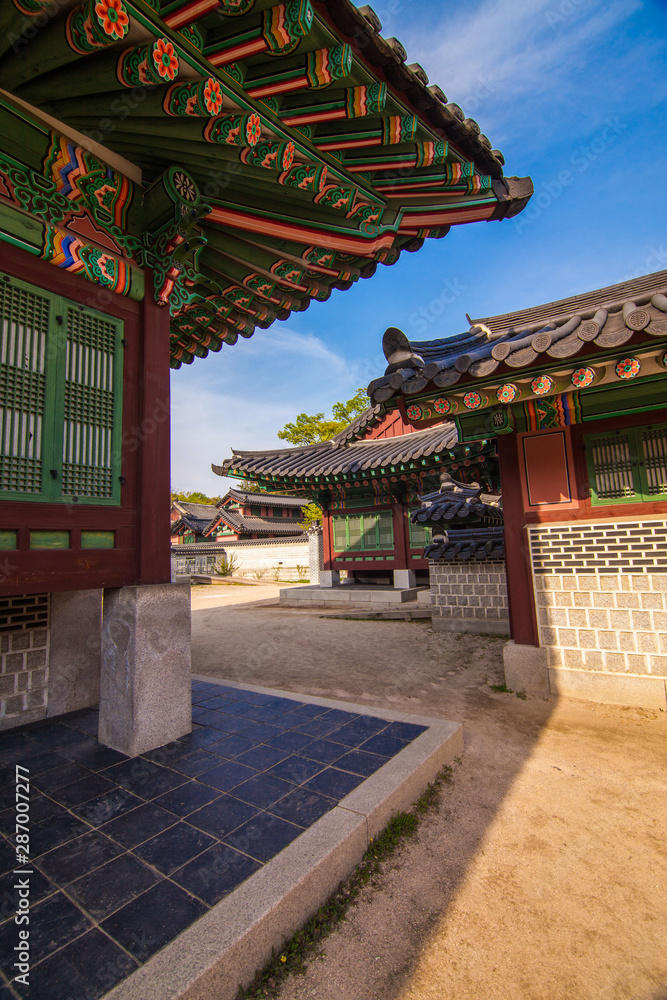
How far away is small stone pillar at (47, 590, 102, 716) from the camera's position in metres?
4.42

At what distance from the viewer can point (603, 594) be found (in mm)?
4996

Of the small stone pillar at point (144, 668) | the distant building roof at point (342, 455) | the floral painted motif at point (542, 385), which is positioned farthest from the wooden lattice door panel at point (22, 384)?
the distant building roof at point (342, 455)

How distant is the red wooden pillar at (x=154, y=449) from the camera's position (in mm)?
3684

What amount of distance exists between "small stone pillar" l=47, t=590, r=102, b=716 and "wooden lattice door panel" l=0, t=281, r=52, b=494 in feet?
6.08

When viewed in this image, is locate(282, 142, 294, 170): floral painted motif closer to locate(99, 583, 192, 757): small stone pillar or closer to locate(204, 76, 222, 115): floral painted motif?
locate(204, 76, 222, 115): floral painted motif

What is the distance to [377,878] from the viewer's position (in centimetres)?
248

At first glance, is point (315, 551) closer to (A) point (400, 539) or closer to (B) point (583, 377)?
(A) point (400, 539)

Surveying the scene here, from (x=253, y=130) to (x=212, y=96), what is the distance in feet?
1.12

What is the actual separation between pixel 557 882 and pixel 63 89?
550cm

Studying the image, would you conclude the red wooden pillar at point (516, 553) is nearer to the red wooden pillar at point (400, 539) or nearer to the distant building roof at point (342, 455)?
the distant building roof at point (342, 455)

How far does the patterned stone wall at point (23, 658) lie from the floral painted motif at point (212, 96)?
13.7 ft

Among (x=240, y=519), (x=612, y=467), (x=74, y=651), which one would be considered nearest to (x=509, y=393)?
(x=612, y=467)

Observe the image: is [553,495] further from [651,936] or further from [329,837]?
[329,837]

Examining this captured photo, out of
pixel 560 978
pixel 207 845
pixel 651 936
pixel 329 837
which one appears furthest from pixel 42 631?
pixel 651 936
